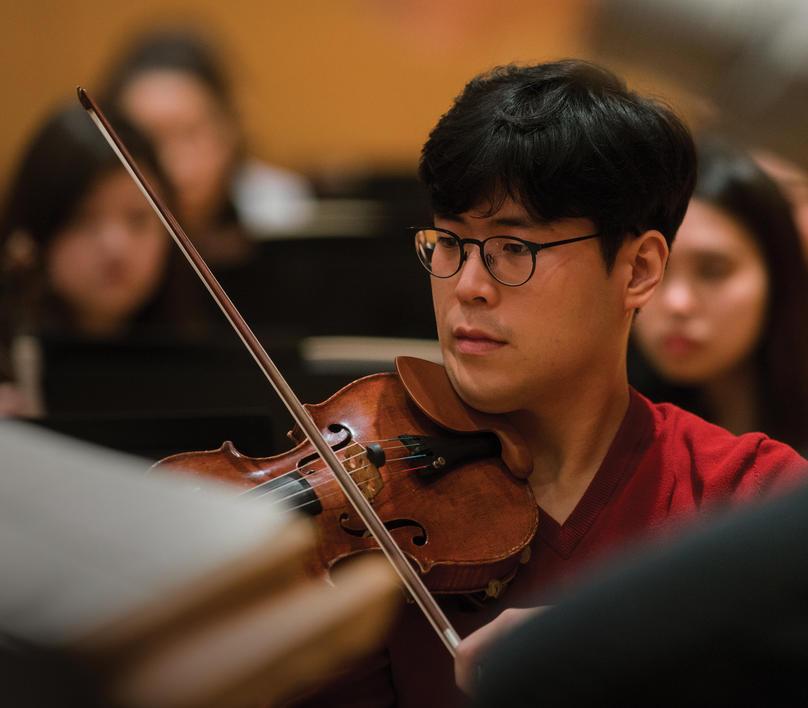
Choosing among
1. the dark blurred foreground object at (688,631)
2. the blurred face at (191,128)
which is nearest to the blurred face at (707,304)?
the dark blurred foreground object at (688,631)

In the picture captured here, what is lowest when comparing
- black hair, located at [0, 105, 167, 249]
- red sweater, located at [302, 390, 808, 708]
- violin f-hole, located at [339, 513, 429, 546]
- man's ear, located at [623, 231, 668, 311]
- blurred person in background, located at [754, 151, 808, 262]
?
blurred person in background, located at [754, 151, 808, 262]

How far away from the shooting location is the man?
0.89 metres

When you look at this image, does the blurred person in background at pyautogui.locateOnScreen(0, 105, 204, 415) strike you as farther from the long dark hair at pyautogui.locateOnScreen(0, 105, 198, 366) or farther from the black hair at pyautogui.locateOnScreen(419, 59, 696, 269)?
the black hair at pyautogui.locateOnScreen(419, 59, 696, 269)

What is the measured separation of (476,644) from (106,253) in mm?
1175

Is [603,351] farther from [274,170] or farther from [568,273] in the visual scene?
[274,170]

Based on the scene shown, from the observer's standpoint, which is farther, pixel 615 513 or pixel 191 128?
pixel 191 128

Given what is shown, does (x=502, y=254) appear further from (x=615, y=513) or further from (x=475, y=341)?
(x=615, y=513)

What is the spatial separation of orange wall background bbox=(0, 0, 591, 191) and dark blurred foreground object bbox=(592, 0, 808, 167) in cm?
77

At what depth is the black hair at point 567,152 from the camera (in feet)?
2.89

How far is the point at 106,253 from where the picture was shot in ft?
5.89

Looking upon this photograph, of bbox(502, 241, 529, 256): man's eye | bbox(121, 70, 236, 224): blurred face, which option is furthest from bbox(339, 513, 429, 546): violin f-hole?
bbox(121, 70, 236, 224): blurred face

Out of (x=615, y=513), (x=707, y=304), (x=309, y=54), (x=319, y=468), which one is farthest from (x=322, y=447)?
(x=309, y=54)

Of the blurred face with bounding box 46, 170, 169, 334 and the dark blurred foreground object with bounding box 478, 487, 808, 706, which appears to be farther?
the blurred face with bounding box 46, 170, 169, 334

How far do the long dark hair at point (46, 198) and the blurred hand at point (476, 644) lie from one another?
3.34 ft
